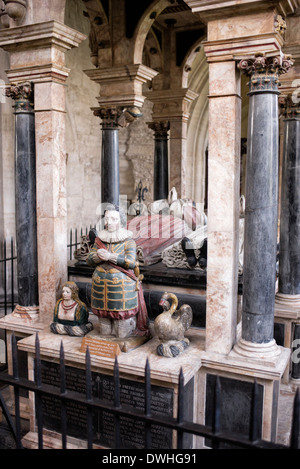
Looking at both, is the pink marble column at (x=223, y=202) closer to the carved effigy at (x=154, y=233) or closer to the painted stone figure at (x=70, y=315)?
the painted stone figure at (x=70, y=315)

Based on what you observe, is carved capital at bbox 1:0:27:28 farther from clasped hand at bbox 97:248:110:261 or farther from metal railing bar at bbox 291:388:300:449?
metal railing bar at bbox 291:388:300:449

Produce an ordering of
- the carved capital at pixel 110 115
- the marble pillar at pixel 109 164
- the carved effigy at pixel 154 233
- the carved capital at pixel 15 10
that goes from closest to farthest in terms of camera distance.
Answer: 1. the carved capital at pixel 15 10
2. the carved effigy at pixel 154 233
3. the carved capital at pixel 110 115
4. the marble pillar at pixel 109 164

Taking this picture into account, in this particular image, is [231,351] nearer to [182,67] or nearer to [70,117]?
[182,67]

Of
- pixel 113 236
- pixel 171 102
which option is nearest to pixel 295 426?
pixel 113 236

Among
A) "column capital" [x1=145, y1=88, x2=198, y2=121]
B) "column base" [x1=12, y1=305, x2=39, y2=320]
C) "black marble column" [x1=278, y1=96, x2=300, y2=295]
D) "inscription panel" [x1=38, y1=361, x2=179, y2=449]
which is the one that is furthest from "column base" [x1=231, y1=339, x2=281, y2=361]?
"column capital" [x1=145, y1=88, x2=198, y2=121]

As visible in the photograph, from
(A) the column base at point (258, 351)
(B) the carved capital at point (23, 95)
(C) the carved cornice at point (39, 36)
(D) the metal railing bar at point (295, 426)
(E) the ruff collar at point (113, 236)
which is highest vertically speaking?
(C) the carved cornice at point (39, 36)

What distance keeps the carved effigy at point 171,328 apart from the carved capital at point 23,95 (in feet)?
8.08

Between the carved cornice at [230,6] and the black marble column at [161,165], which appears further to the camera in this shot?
the black marble column at [161,165]

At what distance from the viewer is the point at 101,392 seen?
13.2 feet

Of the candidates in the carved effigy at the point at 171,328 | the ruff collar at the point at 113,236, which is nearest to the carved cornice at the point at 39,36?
the ruff collar at the point at 113,236

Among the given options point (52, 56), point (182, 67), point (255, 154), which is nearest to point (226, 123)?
point (255, 154)

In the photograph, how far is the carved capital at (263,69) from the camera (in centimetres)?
364
